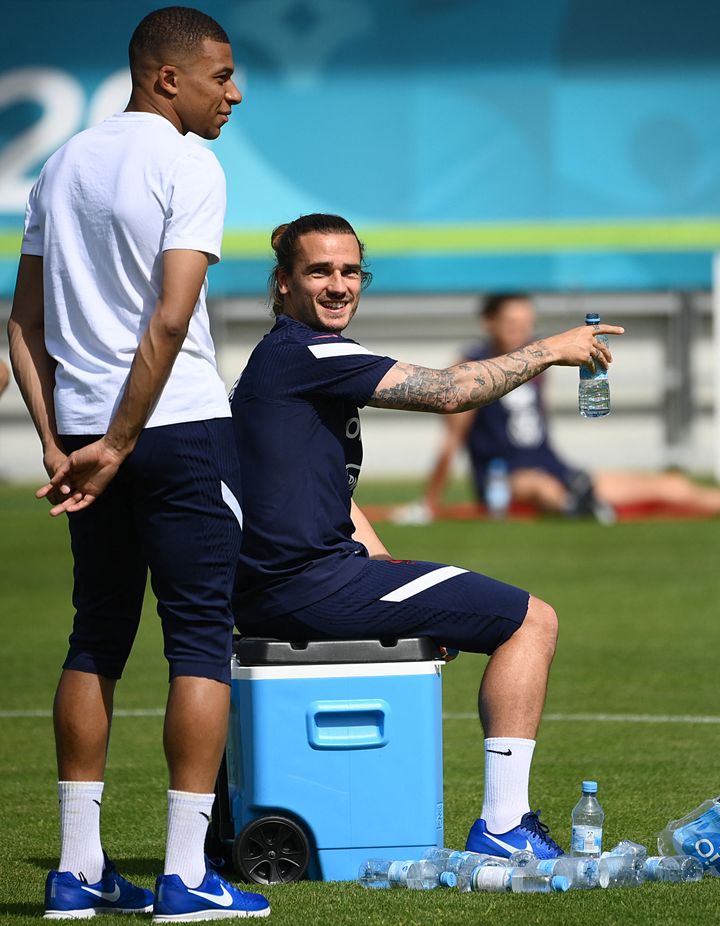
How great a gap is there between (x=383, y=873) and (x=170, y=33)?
6.53ft

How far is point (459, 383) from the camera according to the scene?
3916 mm

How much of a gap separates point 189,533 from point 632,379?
1612 cm

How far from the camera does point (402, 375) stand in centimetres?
390

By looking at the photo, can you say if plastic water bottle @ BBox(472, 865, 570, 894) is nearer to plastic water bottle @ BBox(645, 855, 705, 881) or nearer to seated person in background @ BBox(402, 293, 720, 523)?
plastic water bottle @ BBox(645, 855, 705, 881)

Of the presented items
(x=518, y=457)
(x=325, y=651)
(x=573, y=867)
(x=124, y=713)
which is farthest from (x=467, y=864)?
(x=518, y=457)

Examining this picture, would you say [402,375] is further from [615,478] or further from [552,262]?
[552,262]

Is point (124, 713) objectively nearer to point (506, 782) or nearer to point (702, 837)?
point (506, 782)

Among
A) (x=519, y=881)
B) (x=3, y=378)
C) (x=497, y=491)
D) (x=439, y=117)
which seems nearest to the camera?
(x=3, y=378)

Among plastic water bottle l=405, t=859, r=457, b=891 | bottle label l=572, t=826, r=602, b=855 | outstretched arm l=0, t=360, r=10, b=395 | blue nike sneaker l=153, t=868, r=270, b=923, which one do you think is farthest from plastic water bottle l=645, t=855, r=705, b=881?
outstretched arm l=0, t=360, r=10, b=395

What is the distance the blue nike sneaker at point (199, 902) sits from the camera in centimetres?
349

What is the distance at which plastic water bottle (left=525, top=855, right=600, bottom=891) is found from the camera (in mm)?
3818

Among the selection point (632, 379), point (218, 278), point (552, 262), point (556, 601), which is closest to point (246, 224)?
point (218, 278)

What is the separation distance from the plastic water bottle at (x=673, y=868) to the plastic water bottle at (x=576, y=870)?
0.14m

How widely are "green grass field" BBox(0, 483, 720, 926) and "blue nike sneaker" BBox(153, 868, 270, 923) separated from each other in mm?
96
